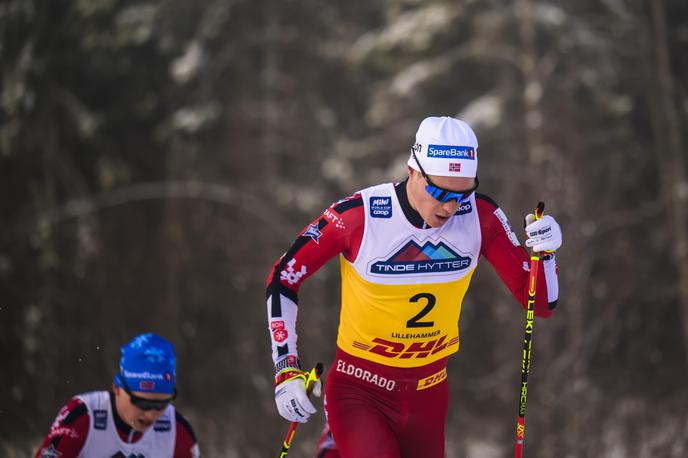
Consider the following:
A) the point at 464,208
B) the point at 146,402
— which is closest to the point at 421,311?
the point at 464,208

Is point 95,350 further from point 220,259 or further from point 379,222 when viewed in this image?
point 379,222

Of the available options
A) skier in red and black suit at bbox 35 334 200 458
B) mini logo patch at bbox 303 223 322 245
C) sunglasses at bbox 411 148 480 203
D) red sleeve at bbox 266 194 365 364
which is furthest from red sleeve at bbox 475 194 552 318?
skier in red and black suit at bbox 35 334 200 458

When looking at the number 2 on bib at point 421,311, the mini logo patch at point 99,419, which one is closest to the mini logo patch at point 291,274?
the number 2 on bib at point 421,311

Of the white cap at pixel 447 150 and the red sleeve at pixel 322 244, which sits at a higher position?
the white cap at pixel 447 150

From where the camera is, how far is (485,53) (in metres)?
11.6

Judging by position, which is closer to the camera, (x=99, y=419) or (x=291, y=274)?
(x=291, y=274)

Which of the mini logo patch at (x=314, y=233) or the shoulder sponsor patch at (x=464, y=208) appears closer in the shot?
the mini logo patch at (x=314, y=233)

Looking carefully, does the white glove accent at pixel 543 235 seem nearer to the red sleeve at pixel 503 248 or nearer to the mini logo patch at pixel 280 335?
the red sleeve at pixel 503 248

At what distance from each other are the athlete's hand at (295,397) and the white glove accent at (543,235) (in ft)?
3.95

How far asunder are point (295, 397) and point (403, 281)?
724 millimetres

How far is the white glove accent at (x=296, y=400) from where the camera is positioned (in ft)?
11.8

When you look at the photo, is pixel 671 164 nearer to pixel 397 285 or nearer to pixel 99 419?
pixel 397 285

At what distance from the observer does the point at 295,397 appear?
3.62m

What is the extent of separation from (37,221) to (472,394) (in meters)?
6.75
